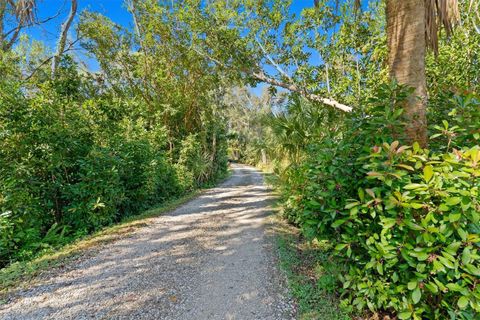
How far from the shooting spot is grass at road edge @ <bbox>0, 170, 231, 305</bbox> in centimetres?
318

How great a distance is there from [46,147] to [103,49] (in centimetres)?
784

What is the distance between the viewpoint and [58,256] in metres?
3.95

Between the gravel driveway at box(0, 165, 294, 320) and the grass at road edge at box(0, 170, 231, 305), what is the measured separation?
25 centimetres

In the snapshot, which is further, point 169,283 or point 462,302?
point 169,283

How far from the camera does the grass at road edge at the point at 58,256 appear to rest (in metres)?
3.18

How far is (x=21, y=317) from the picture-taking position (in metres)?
2.47

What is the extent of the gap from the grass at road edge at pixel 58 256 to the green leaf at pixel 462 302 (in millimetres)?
4485

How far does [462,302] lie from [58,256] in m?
5.17

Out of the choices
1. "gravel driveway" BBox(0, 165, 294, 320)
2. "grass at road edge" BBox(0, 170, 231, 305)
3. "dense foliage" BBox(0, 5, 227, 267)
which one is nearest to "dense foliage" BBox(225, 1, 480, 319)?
"gravel driveway" BBox(0, 165, 294, 320)

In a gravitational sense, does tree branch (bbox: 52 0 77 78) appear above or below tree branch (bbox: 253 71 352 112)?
above

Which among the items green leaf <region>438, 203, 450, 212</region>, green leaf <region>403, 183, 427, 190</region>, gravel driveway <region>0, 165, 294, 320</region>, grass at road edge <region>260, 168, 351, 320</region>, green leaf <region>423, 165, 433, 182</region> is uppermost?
green leaf <region>423, 165, 433, 182</region>

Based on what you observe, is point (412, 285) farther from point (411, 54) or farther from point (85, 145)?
point (85, 145)

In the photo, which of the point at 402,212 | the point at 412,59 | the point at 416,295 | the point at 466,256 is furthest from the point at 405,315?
the point at 412,59

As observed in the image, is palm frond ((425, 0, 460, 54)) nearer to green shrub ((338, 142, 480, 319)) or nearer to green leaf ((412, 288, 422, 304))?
green shrub ((338, 142, 480, 319))
